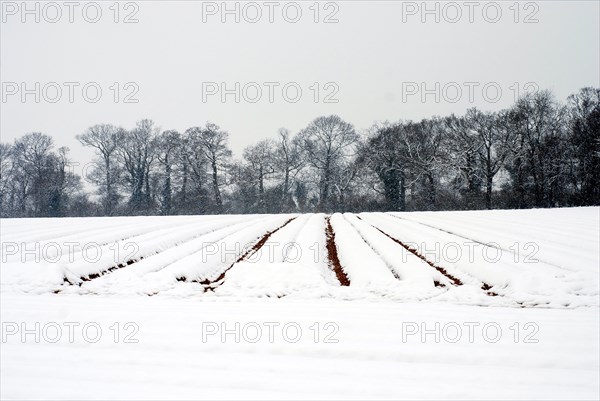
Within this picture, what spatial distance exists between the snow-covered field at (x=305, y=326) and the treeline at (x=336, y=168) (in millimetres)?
24601

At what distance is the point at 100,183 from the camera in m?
35.2

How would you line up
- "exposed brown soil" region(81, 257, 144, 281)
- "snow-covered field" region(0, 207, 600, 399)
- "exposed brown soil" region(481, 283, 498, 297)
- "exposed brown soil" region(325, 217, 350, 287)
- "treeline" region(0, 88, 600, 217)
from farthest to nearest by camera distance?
"treeline" region(0, 88, 600, 217) → "exposed brown soil" region(81, 257, 144, 281) → "exposed brown soil" region(325, 217, 350, 287) → "exposed brown soil" region(481, 283, 498, 297) → "snow-covered field" region(0, 207, 600, 399)

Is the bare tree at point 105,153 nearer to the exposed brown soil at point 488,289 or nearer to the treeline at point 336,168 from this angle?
the treeline at point 336,168

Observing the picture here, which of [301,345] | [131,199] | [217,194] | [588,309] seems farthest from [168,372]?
[131,199]

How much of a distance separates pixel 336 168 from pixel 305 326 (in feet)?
110

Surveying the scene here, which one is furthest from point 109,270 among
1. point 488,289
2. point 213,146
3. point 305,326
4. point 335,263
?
point 213,146

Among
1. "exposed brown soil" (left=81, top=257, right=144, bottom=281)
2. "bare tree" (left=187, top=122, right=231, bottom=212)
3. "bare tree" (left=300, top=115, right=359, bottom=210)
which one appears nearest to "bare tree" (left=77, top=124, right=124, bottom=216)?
"bare tree" (left=187, top=122, right=231, bottom=212)

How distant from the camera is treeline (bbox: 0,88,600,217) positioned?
27250 mm

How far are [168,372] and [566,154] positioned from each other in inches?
1292

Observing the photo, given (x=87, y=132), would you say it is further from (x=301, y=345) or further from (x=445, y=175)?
(x=301, y=345)

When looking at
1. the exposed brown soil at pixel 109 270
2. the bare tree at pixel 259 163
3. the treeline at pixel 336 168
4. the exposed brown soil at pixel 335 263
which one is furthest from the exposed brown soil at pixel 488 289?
the bare tree at pixel 259 163

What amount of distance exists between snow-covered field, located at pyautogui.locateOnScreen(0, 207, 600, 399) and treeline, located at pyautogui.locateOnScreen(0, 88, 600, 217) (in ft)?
80.7

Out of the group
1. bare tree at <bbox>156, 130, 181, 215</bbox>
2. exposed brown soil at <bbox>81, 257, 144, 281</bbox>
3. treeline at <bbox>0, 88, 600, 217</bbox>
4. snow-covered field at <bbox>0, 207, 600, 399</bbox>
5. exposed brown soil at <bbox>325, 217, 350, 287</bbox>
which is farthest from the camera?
bare tree at <bbox>156, 130, 181, 215</bbox>

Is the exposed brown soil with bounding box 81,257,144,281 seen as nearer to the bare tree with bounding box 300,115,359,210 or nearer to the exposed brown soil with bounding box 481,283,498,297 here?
the exposed brown soil with bounding box 481,283,498,297
